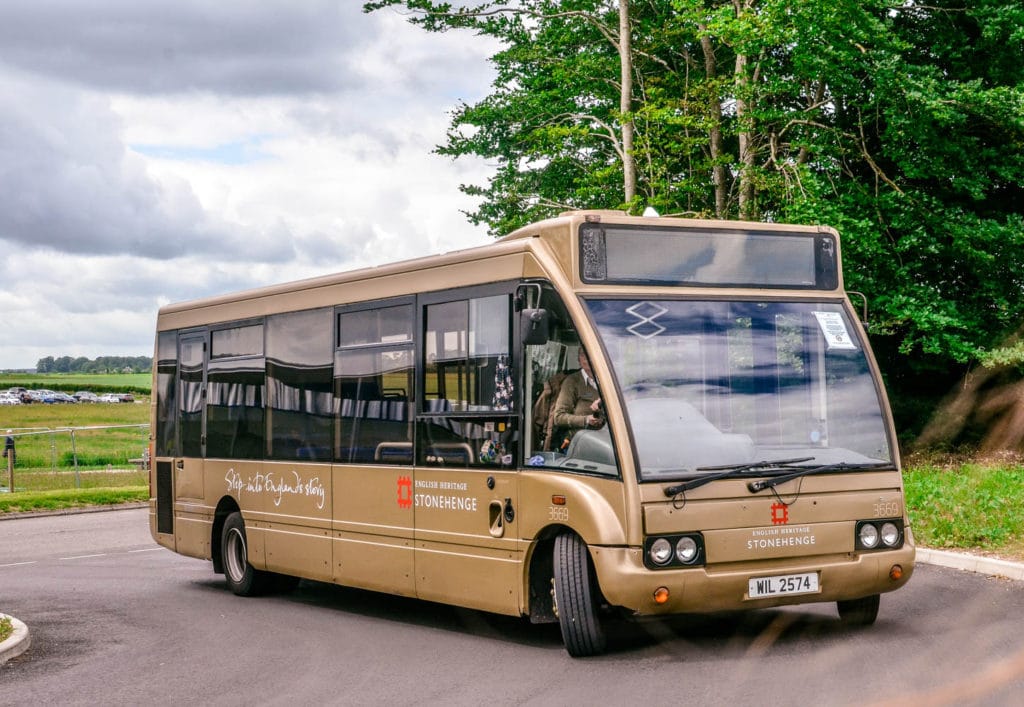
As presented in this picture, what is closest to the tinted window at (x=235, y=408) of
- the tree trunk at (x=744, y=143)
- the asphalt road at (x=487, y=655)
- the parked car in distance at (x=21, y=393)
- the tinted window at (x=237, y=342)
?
the tinted window at (x=237, y=342)

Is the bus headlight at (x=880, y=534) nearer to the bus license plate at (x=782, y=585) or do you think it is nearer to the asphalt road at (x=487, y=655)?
the bus license plate at (x=782, y=585)

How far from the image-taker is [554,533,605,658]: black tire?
914cm

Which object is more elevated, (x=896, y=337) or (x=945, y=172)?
(x=945, y=172)

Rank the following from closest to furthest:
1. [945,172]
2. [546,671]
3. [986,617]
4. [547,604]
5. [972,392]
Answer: [546,671], [547,604], [986,617], [945,172], [972,392]

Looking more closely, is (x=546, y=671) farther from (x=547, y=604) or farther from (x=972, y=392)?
(x=972, y=392)

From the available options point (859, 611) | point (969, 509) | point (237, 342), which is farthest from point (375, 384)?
point (969, 509)

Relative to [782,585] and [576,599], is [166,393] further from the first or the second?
[782,585]

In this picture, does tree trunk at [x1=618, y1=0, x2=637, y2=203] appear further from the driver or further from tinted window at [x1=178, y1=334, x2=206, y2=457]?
the driver

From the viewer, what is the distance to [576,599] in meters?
9.16

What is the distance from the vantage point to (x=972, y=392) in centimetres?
2631

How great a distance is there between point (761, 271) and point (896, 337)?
18220 millimetres

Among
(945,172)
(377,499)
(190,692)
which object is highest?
(945,172)

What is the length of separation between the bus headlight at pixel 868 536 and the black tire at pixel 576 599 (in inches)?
71.8

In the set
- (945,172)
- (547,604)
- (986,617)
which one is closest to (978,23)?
(945,172)
